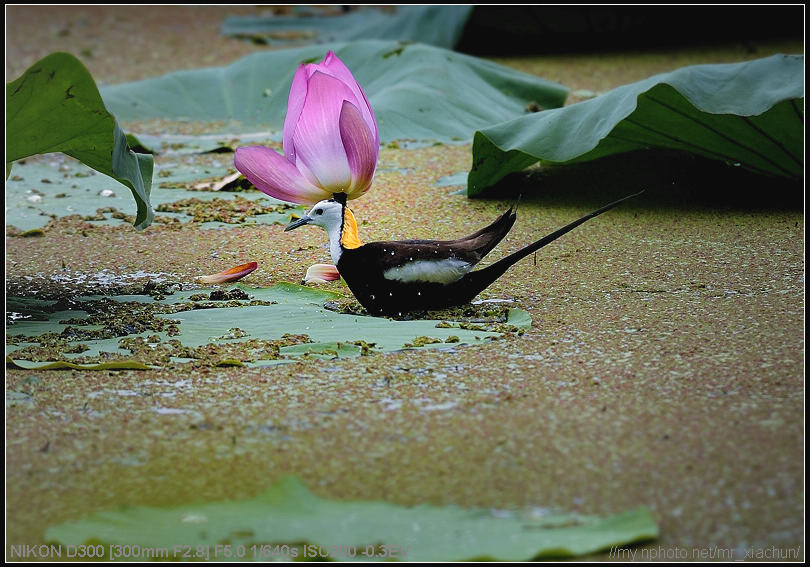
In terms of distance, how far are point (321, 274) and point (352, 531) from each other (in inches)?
35.1

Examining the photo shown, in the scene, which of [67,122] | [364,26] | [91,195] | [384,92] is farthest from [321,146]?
[364,26]

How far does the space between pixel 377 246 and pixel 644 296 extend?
0.46m

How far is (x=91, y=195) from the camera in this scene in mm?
2586

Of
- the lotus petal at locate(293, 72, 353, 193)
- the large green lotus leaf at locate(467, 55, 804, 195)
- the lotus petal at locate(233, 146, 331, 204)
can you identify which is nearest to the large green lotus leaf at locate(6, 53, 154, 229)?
the lotus petal at locate(233, 146, 331, 204)

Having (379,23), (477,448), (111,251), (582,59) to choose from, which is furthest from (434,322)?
(379,23)

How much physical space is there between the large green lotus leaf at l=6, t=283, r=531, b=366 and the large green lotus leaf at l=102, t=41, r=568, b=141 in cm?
156

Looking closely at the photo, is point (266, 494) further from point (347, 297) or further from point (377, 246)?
point (347, 297)

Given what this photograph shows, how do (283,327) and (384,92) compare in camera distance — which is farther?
(384,92)

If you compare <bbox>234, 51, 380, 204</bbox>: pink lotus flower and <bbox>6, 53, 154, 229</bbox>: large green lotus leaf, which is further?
<bbox>234, 51, 380, 204</bbox>: pink lotus flower

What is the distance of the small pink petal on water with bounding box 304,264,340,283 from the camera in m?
1.76

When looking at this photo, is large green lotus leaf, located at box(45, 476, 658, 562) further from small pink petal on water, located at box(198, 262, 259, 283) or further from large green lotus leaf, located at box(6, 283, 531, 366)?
small pink petal on water, located at box(198, 262, 259, 283)

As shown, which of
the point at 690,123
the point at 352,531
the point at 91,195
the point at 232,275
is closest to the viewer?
the point at 352,531

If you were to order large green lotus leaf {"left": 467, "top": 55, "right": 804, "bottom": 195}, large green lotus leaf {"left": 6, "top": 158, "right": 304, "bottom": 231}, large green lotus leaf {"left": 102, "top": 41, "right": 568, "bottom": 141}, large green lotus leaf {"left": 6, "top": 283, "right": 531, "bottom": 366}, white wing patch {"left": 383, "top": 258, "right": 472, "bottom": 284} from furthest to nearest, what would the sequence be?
large green lotus leaf {"left": 102, "top": 41, "right": 568, "bottom": 141} → large green lotus leaf {"left": 6, "top": 158, "right": 304, "bottom": 231} → large green lotus leaf {"left": 467, "top": 55, "right": 804, "bottom": 195} → white wing patch {"left": 383, "top": 258, "right": 472, "bottom": 284} → large green lotus leaf {"left": 6, "top": 283, "right": 531, "bottom": 366}

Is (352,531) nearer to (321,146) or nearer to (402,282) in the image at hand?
(402,282)
